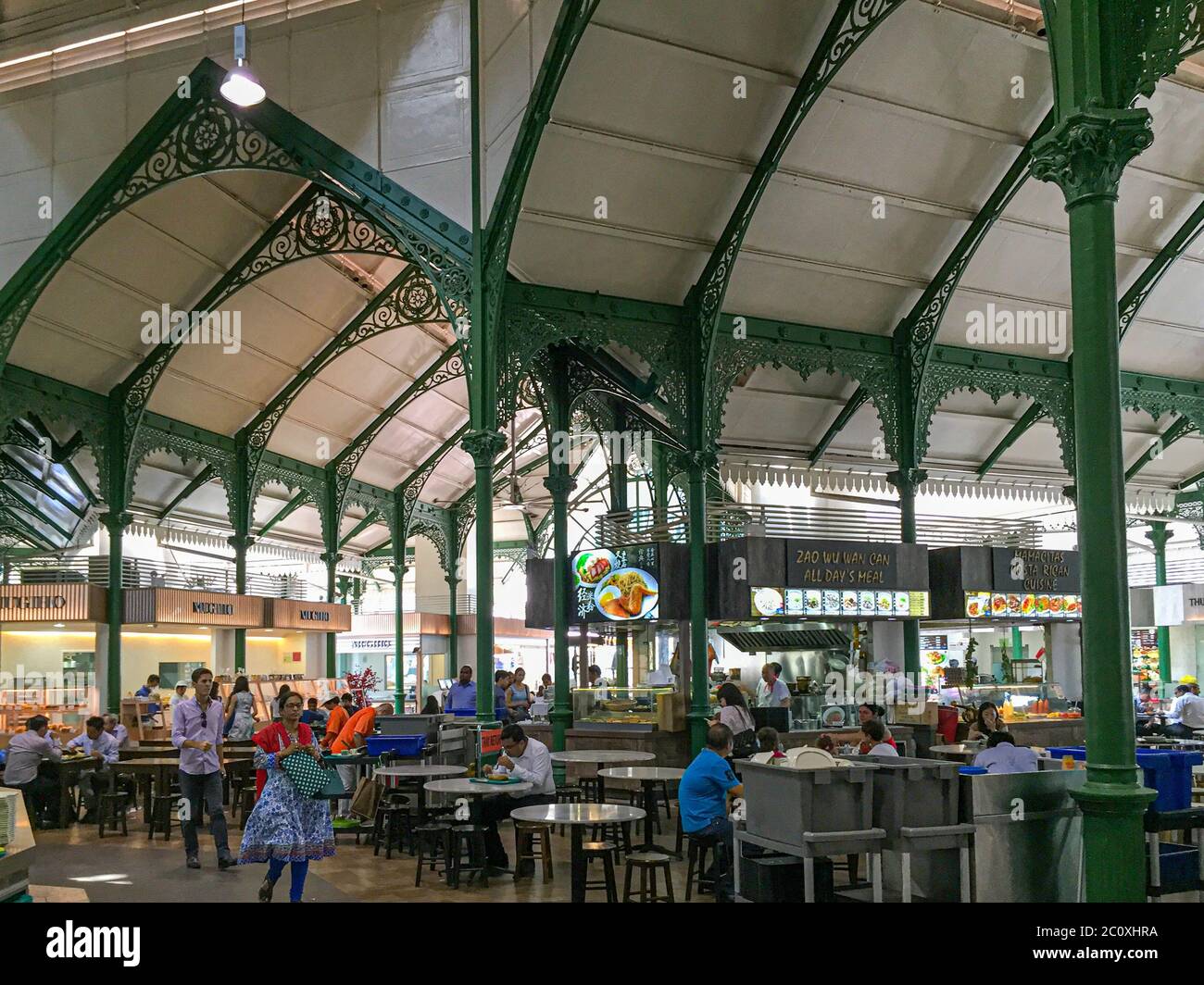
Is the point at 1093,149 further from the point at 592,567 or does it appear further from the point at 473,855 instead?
the point at 592,567

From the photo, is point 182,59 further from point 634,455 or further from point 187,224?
point 634,455

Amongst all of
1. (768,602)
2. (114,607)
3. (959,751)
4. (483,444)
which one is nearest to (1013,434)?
(768,602)

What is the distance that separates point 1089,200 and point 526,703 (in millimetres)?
15853

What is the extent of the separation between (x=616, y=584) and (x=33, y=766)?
26.1ft

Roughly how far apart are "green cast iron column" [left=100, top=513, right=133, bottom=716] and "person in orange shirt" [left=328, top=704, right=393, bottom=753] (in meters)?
6.65

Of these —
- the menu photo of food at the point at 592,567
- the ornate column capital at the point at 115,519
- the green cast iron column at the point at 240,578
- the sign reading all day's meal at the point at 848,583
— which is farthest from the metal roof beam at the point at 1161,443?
the ornate column capital at the point at 115,519

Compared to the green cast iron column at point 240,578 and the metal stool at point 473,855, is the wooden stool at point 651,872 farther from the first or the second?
the green cast iron column at point 240,578

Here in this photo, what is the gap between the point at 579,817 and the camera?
8.20 m

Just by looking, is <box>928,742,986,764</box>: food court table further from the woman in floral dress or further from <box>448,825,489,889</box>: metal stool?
the woman in floral dress

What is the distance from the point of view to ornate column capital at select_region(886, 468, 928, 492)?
17.1 meters

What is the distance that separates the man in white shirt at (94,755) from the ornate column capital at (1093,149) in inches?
502

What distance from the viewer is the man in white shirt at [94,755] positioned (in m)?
14.2
